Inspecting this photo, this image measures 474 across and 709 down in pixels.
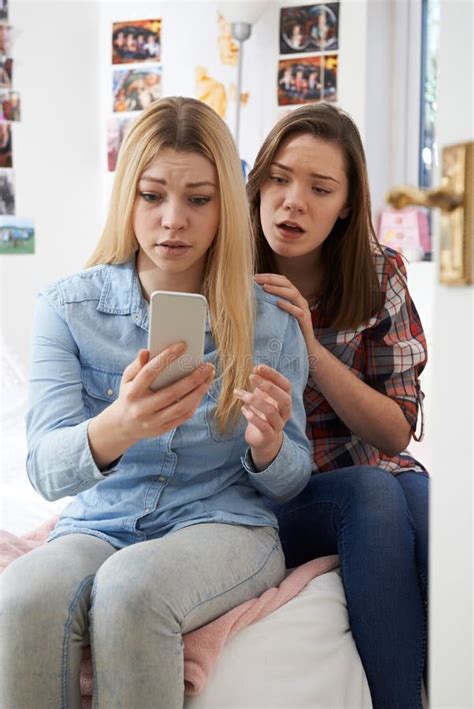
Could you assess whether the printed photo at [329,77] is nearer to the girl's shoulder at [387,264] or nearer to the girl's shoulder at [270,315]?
the girl's shoulder at [387,264]

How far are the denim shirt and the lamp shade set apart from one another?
6.54 feet

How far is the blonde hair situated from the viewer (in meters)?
1.12

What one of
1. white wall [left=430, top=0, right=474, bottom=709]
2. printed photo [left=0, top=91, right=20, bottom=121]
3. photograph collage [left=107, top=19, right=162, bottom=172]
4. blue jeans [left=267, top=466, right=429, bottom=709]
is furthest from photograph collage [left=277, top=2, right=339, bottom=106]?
white wall [left=430, top=0, right=474, bottom=709]

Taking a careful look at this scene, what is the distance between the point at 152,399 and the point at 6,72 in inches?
94.9

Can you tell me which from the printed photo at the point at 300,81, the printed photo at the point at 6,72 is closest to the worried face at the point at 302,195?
the printed photo at the point at 300,81

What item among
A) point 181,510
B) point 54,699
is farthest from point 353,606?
point 54,699

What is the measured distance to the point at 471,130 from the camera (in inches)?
25.9

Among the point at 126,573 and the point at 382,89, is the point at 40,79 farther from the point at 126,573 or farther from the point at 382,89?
the point at 126,573

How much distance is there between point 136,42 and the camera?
3.29m

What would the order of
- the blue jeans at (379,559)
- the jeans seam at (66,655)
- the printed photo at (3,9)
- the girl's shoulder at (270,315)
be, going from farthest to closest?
the printed photo at (3,9), the girl's shoulder at (270,315), the blue jeans at (379,559), the jeans seam at (66,655)

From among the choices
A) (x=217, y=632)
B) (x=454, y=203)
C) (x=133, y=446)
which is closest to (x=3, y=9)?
(x=133, y=446)

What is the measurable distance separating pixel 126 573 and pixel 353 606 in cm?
31

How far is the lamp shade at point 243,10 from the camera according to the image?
290 cm

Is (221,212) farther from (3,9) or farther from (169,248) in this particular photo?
(3,9)
